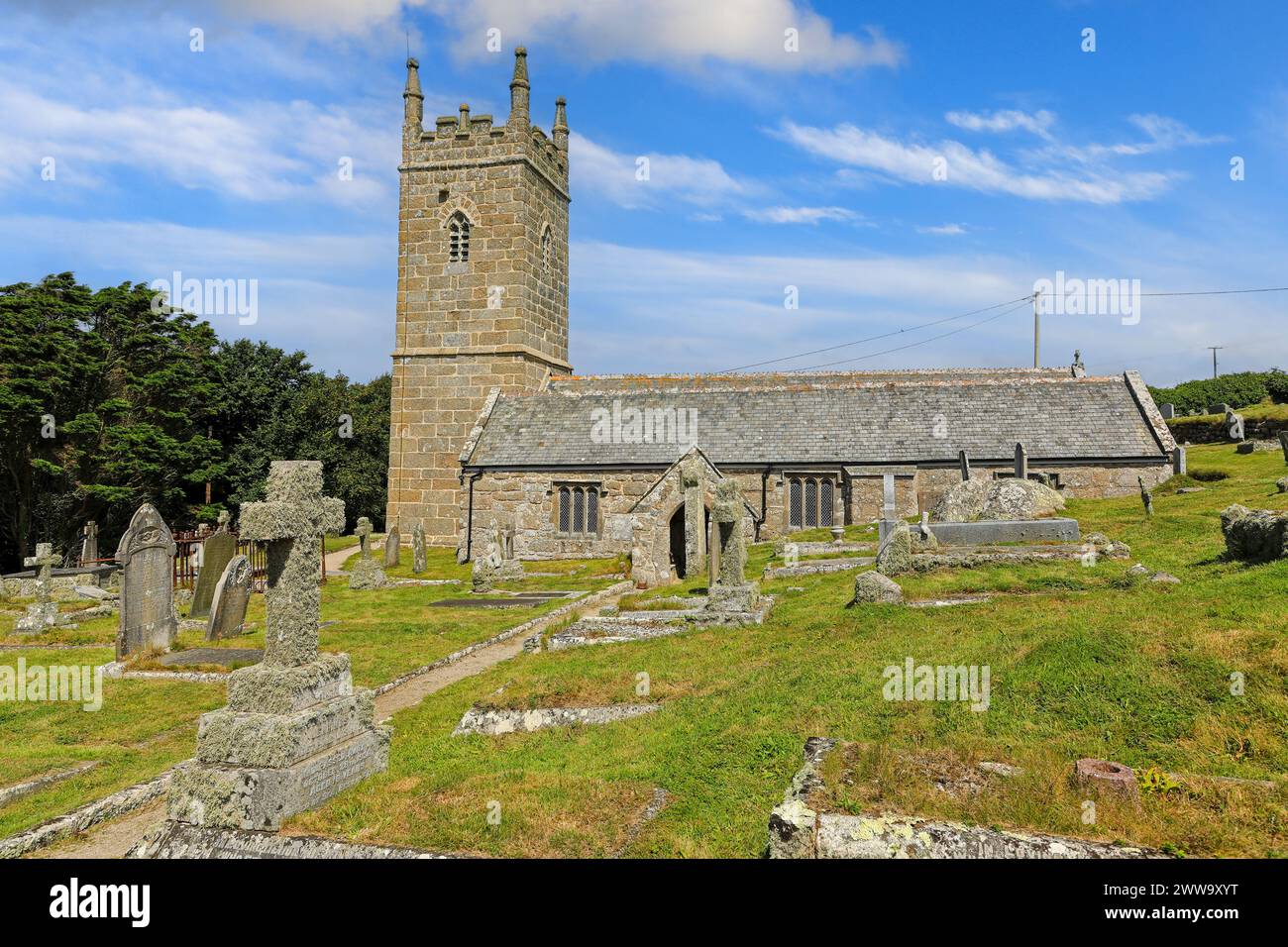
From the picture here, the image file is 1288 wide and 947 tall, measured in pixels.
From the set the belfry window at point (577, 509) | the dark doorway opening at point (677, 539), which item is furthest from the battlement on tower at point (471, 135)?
the dark doorway opening at point (677, 539)

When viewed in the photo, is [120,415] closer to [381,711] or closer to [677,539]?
[677,539]

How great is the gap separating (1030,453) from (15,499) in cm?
4158

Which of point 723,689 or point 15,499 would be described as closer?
point 723,689

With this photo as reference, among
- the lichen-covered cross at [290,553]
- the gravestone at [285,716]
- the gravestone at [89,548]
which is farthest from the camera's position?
the gravestone at [89,548]

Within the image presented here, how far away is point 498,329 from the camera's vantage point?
34875 millimetres

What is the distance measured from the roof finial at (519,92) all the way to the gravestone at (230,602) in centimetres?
2429

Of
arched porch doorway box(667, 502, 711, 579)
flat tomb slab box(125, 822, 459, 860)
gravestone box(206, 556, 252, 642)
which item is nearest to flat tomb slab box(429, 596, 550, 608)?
gravestone box(206, 556, 252, 642)

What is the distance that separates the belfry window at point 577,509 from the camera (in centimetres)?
3089

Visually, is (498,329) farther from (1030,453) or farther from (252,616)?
(1030,453)

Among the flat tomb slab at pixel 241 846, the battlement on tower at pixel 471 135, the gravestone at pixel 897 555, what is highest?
the battlement on tower at pixel 471 135

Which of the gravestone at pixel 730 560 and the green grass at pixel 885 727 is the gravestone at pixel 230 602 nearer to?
the green grass at pixel 885 727
